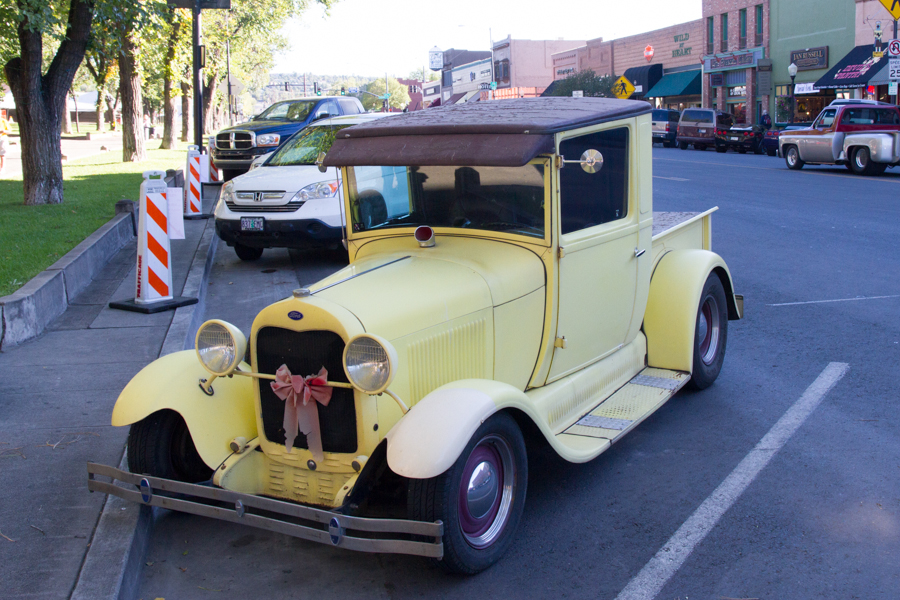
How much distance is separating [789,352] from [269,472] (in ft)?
13.7

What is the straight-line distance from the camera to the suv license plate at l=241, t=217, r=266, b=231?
9.52m

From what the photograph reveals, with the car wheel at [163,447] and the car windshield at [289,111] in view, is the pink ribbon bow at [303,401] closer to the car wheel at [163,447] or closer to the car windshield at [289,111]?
the car wheel at [163,447]

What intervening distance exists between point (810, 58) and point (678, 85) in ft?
35.4

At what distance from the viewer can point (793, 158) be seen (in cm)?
2231

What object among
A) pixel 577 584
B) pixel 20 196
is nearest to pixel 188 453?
pixel 577 584

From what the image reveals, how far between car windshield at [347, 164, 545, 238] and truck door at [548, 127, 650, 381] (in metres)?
0.17

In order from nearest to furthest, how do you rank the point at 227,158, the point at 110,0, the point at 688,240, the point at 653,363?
the point at 653,363
the point at 688,240
the point at 110,0
the point at 227,158

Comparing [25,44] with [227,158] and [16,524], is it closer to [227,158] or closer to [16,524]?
[227,158]

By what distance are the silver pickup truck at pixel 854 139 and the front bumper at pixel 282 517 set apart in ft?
66.5

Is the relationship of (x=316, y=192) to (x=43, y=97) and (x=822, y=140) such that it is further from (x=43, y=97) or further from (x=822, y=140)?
(x=822, y=140)

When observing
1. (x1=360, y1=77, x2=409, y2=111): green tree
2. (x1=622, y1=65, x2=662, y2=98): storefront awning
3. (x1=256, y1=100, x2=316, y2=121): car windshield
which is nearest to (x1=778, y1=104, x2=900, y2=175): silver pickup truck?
(x1=256, y1=100, x2=316, y2=121): car windshield

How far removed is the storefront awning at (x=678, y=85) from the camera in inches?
1816

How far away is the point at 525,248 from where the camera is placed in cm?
398

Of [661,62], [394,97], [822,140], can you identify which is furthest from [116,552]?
[394,97]
